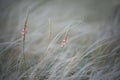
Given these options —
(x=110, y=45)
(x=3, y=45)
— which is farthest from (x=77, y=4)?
(x=3, y=45)

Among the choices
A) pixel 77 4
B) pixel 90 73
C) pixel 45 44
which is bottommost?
pixel 90 73

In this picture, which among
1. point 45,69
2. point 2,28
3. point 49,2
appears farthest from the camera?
point 49,2

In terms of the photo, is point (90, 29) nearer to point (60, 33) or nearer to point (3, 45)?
point (60, 33)

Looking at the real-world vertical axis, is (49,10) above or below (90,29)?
above

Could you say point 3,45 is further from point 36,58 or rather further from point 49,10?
point 49,10

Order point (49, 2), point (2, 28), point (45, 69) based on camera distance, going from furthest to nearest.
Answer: point (49, 2), point (2, 28), point (45, 69)

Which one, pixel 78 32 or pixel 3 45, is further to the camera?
pixel 78 32

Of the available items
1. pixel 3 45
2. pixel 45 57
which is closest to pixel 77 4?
pixel 45 57
